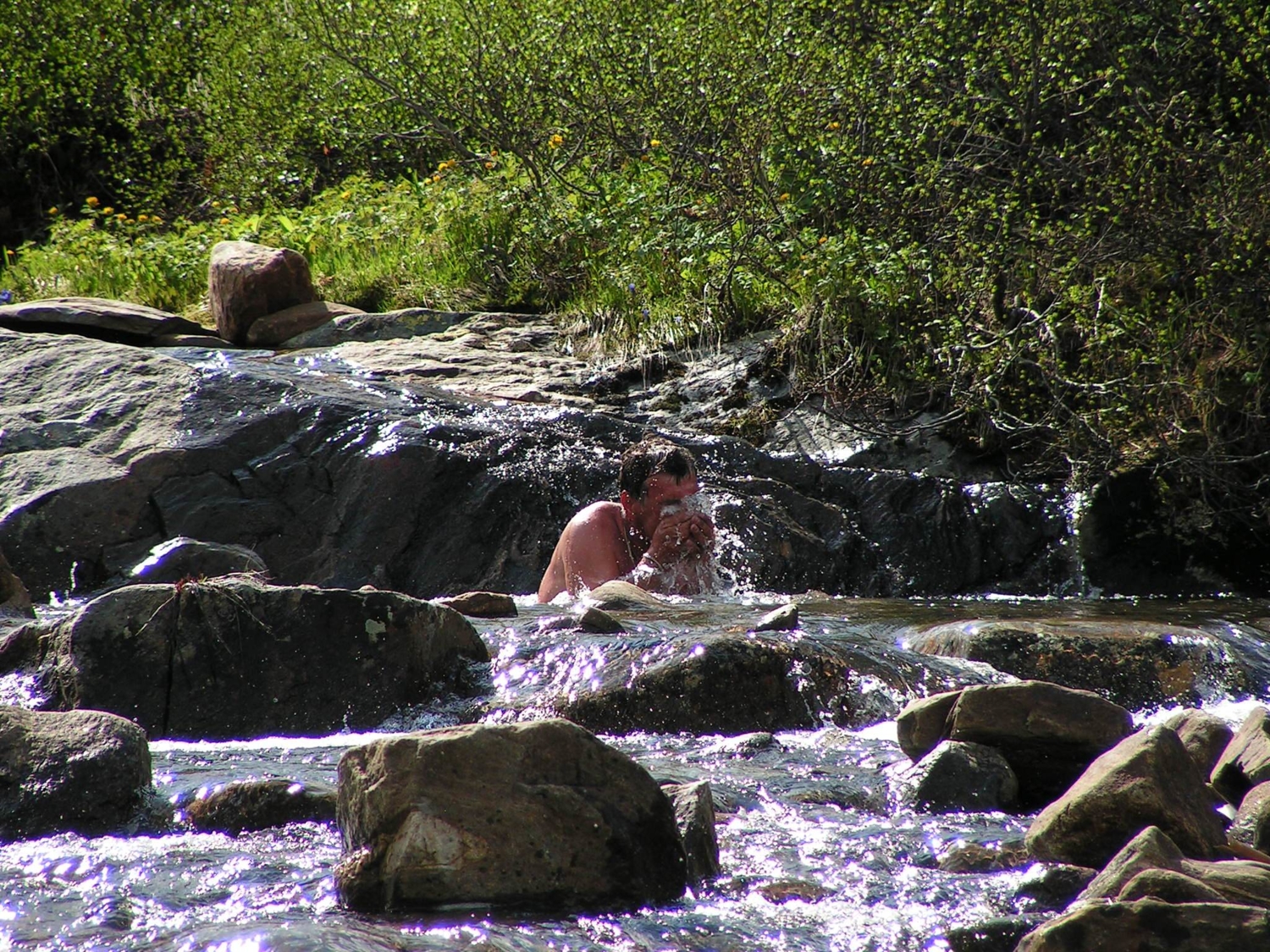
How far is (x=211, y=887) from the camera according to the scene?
7.30 feet

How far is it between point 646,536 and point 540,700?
1.90 meters

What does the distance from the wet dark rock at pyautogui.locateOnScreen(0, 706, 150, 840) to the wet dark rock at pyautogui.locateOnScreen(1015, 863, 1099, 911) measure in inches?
70.9

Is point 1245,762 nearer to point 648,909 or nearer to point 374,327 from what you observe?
point 648,909

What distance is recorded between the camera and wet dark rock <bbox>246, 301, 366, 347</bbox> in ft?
31.5

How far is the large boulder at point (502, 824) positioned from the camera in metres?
2.12

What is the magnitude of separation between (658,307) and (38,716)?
6.74 metres

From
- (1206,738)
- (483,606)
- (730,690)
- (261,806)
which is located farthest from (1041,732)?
(483,606)

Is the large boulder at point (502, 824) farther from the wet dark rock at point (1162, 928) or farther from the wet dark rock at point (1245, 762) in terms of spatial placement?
the wet dark rock at point (1245, 762)

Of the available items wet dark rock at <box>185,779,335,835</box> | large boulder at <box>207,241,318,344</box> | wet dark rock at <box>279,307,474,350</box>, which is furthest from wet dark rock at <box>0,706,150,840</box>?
large boulder at <box>207,241,318,344</box>

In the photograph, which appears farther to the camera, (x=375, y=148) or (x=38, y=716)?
(x=375, y=148)

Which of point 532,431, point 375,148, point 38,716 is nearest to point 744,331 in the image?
point 532,431

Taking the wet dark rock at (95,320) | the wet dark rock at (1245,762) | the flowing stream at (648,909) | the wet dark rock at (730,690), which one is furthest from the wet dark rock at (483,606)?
the wet dark rock at (95,320)

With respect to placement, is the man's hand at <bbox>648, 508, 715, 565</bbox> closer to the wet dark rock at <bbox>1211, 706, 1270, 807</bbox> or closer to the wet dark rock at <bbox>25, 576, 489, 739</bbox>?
the wet dark rock at <bbox>25, 576, 489, 739</bbox>

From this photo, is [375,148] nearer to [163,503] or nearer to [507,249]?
[507,249]
